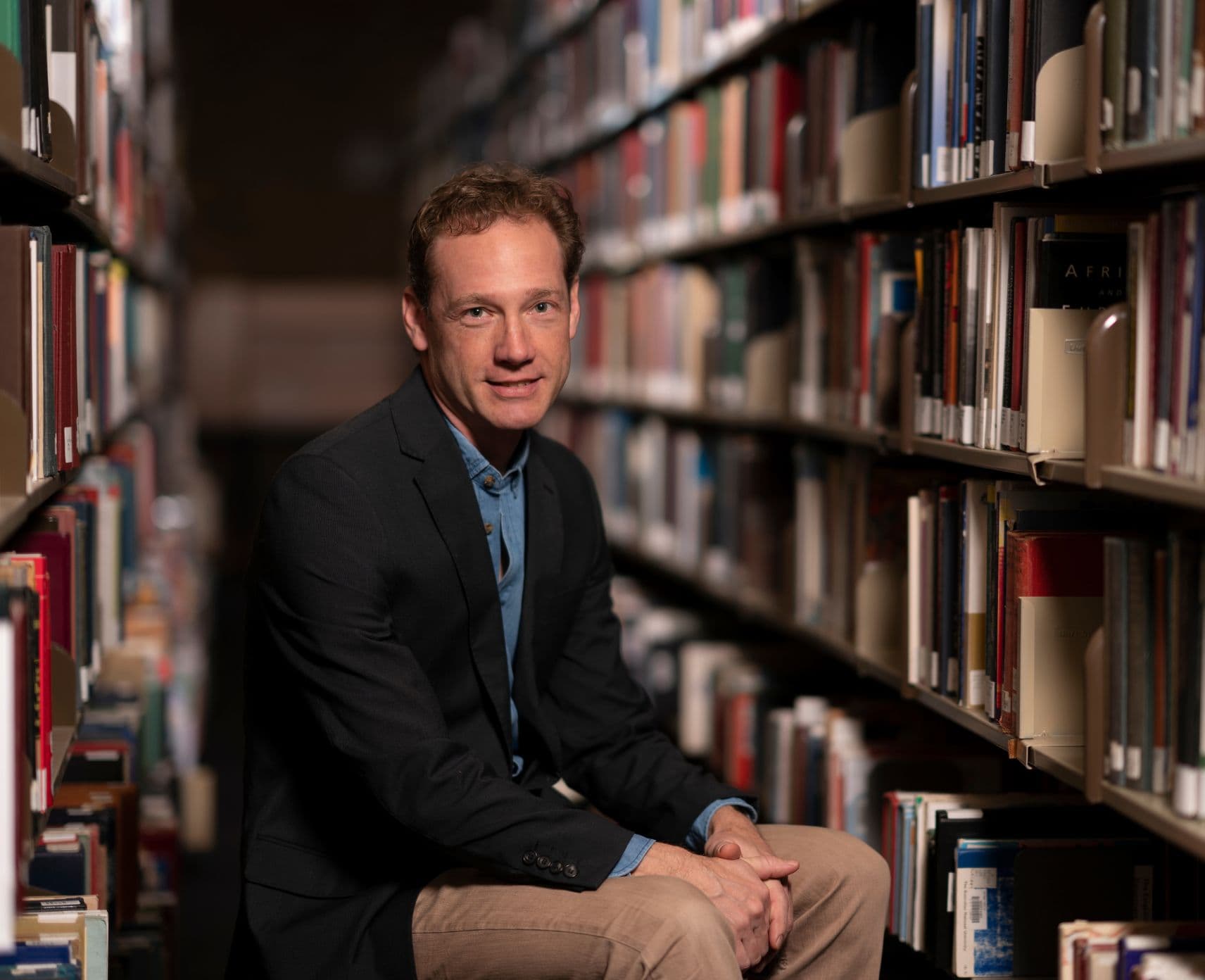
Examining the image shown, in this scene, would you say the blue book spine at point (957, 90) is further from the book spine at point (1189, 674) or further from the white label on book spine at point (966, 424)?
the book spine at point (1189, 674)

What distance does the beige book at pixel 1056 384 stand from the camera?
1.97 metres

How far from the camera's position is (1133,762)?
168 cm

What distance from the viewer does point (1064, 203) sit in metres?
2.06

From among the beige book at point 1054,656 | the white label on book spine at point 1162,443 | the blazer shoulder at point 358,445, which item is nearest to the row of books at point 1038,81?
the white label on book spine at point 1162,443

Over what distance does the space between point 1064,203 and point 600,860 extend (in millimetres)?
1065

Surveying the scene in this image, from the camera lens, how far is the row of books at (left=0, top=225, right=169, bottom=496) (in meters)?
1.76

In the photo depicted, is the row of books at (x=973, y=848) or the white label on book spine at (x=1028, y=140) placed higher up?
the white label on book spine at (x=1028, y=140)

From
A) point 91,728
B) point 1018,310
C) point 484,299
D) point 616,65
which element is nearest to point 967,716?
point 1018,310

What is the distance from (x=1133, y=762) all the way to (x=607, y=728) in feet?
2.52

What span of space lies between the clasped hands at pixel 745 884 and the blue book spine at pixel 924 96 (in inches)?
42.5

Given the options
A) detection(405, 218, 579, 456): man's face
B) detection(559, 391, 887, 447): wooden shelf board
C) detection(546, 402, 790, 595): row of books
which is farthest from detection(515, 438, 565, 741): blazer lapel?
detection(546, 402, 790, 595): row of books

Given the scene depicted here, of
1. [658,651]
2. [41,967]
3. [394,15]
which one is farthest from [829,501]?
[394,15]

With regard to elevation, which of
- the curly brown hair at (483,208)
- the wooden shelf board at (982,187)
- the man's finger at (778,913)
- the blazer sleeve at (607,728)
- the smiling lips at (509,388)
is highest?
the wooden shelf board at (982,187)

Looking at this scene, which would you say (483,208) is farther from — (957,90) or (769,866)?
(769,866)
